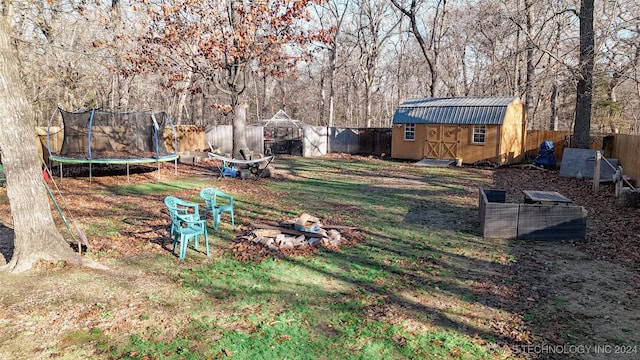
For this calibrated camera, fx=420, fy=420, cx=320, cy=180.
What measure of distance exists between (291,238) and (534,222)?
4541 mm

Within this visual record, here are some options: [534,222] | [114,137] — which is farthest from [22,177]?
[114,137]

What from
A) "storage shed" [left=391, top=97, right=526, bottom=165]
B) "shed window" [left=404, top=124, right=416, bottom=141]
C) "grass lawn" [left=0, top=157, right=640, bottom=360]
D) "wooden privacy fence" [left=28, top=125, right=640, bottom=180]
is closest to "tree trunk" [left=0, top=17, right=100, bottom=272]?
"grass lawn" [left=0, top=157, right=640, bottom=360]

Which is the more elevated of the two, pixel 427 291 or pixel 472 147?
pixel 472 147

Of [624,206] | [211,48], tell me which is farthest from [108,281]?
[624,206]

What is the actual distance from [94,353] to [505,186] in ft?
44.4

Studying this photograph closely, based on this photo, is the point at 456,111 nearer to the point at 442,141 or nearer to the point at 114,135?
the point at 442,141

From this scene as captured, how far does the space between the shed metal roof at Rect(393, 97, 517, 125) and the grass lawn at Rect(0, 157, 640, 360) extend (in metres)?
13.0

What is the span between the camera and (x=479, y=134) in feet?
68.7

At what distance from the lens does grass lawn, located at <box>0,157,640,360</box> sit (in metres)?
4.12

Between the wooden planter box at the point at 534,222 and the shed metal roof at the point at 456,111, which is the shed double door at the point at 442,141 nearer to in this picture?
the shed metal roof at the point at 456,111

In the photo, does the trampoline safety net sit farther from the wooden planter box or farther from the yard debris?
the wooden planter box

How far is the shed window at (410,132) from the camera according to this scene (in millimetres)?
23159

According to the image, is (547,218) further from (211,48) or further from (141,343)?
(211,48)

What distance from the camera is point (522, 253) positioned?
281 inches
